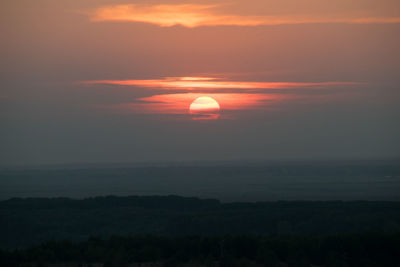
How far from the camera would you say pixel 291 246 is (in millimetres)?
23172

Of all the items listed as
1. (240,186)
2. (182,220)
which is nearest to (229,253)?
(182,220)

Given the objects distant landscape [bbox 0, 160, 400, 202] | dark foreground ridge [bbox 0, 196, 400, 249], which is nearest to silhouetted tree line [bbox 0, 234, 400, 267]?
dark foreground ridge [bbox 0, 196, 400, 249]

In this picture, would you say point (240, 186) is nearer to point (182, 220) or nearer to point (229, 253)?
point (182, 220)

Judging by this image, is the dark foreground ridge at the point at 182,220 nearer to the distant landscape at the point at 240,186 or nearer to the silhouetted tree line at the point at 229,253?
the silhouetted tree line at the point at 229,253

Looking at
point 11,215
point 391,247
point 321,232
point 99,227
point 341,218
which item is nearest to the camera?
point 391,247

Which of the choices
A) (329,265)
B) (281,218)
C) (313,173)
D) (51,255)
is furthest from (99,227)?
(313,173)

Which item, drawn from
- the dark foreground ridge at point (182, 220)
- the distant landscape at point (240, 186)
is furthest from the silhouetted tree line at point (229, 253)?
the distant landscape at point (240, 186)

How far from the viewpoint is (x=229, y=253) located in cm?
2256

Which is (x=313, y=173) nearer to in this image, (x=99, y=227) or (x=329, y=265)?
(x=99, y=227)

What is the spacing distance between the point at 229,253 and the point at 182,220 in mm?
25615

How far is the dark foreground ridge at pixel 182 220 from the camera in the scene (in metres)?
43.6

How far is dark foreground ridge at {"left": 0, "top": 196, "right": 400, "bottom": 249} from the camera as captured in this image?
1716 inches

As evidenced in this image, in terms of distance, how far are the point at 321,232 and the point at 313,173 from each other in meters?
109

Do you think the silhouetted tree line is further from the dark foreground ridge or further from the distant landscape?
the distant landscape
